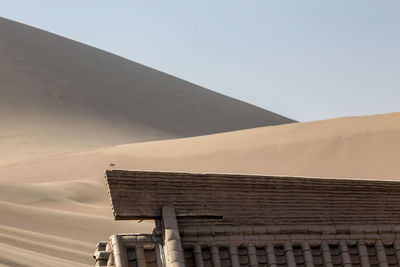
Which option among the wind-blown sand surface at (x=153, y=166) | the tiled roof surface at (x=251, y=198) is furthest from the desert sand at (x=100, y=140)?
the tiled roof surface at (x=251, y=198)

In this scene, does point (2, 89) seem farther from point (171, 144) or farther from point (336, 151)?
point (336, 151)

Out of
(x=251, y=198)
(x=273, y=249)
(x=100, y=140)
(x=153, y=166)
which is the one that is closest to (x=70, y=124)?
(x=100, y=140)

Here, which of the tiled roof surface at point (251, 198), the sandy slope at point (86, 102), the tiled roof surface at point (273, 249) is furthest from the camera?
the sandy slope at point (86, 102)

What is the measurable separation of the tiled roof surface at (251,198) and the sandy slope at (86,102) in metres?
32.0

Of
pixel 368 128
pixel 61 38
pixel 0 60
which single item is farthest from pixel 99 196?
pixel 61 38

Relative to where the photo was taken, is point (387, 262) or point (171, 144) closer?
point (387, 262)

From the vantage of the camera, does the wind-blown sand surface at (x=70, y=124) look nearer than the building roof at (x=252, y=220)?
No

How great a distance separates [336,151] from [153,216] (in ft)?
76.8

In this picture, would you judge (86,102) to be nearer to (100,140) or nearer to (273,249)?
(100,140)

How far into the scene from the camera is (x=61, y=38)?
225 ft

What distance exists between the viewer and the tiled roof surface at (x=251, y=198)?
18.2ft

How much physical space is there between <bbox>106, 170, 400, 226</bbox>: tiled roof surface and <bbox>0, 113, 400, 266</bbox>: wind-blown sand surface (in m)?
9.05

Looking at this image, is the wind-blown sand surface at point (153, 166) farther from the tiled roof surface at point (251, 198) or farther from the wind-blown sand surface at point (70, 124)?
the tiled roof surface at point (251, 198)

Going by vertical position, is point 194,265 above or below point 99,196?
below
